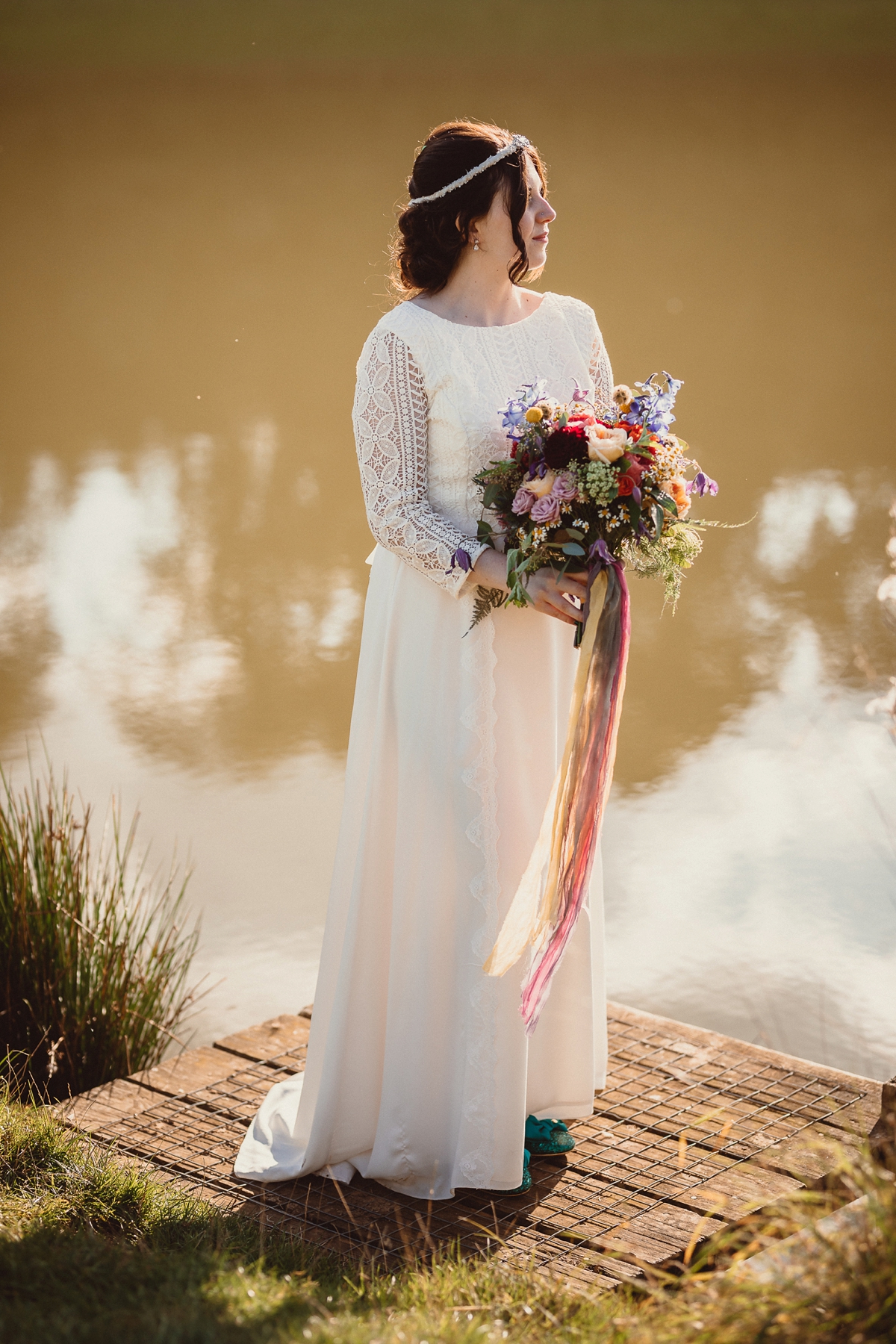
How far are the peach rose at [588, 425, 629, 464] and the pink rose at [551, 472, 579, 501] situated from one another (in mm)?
54

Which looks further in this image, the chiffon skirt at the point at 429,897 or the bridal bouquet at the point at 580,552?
the chiffon skirt at the point at 429,897

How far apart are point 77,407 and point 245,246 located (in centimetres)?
213

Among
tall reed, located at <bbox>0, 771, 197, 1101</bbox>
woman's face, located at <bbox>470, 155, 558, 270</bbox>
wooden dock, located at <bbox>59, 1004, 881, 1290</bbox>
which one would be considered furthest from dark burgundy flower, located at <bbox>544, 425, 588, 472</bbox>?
tall reed, located at <bbox>0, 771, 197, 1101</bbox>

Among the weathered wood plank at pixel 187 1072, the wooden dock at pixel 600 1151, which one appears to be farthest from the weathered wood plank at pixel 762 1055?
the weathered wood plank at pixel 187 1072

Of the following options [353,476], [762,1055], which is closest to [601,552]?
[762,1055]

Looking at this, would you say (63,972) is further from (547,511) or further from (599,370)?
(599,370)

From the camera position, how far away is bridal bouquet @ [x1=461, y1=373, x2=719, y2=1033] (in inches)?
93.6

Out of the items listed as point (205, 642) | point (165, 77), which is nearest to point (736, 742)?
point (205, 642)

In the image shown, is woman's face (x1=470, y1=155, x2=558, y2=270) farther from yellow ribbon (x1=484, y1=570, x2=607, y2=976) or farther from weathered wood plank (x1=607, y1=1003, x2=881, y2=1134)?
weathered wood plank (x1=607, y1=1003, x2=881, y2=1134)

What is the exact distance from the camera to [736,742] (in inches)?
239

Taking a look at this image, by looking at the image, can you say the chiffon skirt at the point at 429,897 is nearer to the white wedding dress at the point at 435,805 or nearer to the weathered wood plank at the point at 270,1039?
the white wedding dress at the point at 435,805

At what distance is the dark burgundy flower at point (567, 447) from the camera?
7.72 ft

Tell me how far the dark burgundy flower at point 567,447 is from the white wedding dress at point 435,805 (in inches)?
8.3

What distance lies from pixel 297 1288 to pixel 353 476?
7750 millimetres
